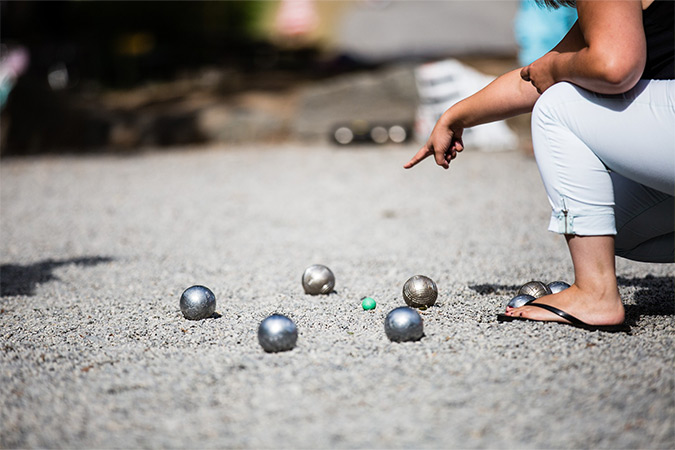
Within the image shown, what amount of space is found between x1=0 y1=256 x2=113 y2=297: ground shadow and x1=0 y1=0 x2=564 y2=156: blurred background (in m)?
5.72

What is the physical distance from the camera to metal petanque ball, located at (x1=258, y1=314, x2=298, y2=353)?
2.88 m

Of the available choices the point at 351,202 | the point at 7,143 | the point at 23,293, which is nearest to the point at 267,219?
the point at 351,202

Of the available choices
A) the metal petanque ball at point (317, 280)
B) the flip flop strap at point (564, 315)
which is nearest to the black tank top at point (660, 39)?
the flip flop strap at point (564, 315)

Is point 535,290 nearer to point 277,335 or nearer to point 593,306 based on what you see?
point 593,306

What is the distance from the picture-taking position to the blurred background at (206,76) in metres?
11.1

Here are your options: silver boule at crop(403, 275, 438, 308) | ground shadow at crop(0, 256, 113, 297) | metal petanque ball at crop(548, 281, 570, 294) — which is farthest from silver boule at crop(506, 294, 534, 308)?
ground shadow at crop(0, 256, 113, 297)

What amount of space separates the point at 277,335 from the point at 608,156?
1.48 meters

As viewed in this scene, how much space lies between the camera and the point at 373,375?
8.61 ft

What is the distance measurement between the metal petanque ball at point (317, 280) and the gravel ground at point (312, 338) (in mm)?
70

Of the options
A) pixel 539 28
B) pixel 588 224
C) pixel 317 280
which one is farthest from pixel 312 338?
pixel 539 28

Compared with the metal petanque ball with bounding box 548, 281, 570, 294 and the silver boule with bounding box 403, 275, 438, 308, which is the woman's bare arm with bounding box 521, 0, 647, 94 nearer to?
the metal petanque ball with bounding box 548, 281, 570, 294

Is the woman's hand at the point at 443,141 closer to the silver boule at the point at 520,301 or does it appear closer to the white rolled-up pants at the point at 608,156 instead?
the white rolled-up pants at the point at 608,156

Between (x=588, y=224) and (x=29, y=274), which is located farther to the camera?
(x=29, y=274)

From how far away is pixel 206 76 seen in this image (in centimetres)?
1500
